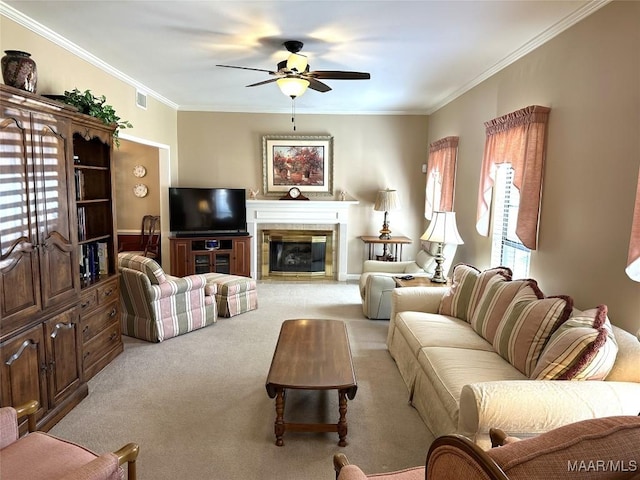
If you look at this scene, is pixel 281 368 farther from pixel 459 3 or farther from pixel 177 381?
pixel 459 3

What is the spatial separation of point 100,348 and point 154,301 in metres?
0.68

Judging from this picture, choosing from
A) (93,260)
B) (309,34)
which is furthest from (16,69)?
(309,34)

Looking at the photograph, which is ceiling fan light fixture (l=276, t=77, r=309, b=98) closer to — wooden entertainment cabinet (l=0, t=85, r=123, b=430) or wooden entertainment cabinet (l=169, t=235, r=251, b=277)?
wooden entertainment cabinet (l=0, t=85, r=123, b=430)

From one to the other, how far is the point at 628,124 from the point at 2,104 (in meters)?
3.61

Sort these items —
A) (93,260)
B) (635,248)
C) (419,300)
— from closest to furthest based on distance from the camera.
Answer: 1. (635,248)
2. (93,260)
3. (419,300)

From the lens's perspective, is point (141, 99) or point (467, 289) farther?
point (141, 99)

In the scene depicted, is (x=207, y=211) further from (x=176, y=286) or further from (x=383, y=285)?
(x=383, y=285)

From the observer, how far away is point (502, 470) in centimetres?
94

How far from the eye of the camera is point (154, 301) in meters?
4.03


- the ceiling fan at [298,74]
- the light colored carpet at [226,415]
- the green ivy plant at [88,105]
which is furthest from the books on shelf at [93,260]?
the ceiling fan at [298,74]

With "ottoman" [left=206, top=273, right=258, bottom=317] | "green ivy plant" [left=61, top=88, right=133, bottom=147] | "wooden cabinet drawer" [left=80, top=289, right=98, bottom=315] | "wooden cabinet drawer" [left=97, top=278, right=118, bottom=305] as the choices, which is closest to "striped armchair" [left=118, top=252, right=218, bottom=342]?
"wooden cabinet drawer" [left=97, top=278, right=118, bottom=305]

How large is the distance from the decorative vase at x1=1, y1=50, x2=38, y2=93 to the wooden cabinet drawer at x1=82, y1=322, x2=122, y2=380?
1961 mm

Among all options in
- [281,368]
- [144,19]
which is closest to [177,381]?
[281,368]

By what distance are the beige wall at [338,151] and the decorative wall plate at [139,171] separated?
1.01 metres
